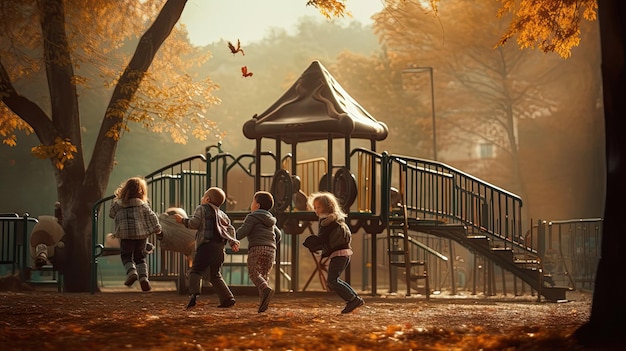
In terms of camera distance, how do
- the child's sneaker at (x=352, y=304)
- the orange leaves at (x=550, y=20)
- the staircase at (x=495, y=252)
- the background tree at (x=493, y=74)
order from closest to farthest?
1. the child's sneaker at (x=352, y=304)
2. the orange leaves at (x=550, y=20)
3. the staircase at (x=495, y=252)
4. the background tree at (x=493, y=74)

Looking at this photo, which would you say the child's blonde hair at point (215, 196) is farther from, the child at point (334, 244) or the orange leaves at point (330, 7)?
the orange leaves at point (330, 7)

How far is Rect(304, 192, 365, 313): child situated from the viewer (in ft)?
47.3

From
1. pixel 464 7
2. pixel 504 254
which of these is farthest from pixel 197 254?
pixel 464 7

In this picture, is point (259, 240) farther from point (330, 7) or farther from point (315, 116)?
point (330, 7)

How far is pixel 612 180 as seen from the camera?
11.3 meters

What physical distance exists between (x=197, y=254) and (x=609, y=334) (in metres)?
6.14

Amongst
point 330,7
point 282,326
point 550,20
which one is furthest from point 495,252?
point 282,326

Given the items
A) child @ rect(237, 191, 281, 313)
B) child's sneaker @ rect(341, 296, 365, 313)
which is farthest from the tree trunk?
child @ rect(237, 191, 281, 313)

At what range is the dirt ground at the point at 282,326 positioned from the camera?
10531 mm

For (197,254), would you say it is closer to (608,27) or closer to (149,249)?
(149,249)

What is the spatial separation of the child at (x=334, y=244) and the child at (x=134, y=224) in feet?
9.61

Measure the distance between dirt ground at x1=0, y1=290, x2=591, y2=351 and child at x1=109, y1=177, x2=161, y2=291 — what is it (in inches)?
27.2

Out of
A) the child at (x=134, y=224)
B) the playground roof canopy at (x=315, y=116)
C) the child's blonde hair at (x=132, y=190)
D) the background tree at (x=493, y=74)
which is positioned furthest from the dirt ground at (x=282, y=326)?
the background tree at (x=493, y=74)

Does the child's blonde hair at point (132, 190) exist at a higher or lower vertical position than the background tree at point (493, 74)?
lower
